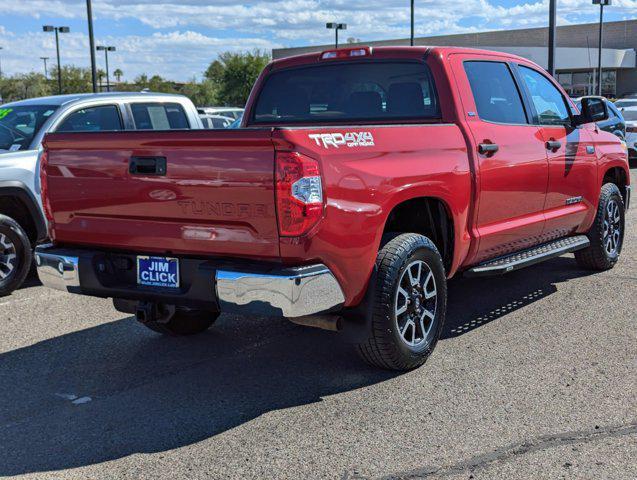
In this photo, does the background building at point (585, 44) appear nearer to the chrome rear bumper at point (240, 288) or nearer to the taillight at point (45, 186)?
the taillight at point (45, 186)

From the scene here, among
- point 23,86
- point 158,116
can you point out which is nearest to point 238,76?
point 23,86

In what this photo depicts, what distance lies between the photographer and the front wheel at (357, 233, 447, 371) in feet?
15.0

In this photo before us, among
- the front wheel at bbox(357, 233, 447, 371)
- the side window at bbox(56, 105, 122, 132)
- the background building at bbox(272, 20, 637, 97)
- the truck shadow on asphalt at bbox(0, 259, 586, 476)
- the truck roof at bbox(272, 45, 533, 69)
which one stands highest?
the background building at bbox(272, 20, 637, 97)

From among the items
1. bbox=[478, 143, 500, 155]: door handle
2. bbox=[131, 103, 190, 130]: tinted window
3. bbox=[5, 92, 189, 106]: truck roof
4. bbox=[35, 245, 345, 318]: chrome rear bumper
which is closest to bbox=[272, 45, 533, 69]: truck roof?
bbox=[478, 143, 500, 155]: door handle

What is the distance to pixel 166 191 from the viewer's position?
14.2ft

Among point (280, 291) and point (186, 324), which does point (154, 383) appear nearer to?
point (186, 324)

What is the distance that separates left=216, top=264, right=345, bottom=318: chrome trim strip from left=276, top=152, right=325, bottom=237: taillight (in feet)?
0.75

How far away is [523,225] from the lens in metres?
6.09

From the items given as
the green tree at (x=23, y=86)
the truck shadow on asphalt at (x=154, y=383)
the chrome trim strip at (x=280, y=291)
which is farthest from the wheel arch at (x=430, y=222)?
the green tree at (x=23, y=86)

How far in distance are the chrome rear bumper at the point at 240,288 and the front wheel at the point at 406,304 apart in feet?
1.28

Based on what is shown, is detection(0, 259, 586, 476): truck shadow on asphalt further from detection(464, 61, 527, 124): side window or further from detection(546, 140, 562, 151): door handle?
detection(464, 61, 527, 124): side window

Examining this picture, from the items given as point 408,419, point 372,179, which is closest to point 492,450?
point 408,419

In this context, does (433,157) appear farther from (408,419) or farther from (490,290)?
(490,290)

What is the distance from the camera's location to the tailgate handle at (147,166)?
4.31m
